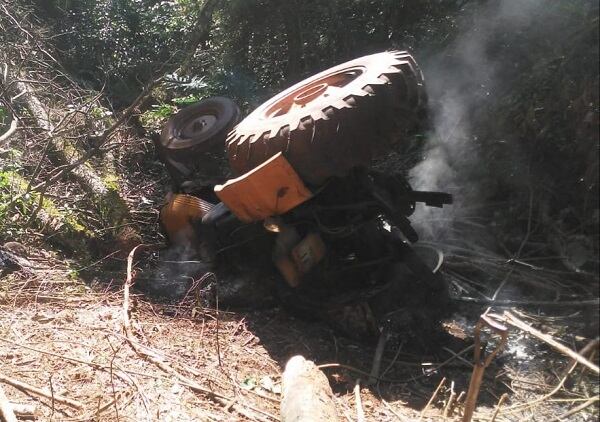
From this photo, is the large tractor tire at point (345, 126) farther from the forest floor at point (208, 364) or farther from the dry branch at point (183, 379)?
the dry branch at point (183, 379)

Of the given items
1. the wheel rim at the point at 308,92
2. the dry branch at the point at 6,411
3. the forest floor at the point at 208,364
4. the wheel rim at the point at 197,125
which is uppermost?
the wheel rim at the point at 308,92

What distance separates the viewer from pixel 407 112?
318cm

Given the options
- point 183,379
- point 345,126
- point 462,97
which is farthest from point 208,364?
point 462,97

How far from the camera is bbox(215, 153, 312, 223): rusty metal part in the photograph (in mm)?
3047

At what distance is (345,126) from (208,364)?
4.64 feet

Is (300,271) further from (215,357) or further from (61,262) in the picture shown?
(61,262)

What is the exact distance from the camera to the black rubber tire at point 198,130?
4738 mm

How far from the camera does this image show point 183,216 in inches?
159

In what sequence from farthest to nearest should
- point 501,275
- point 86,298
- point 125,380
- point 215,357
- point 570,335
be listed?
point 86,298 < point 215,357 < point 125,380 < point 501,275 < point 570,335

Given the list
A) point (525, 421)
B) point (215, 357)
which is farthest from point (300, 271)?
point (525, 421)

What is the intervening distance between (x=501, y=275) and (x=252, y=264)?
1.70 metres

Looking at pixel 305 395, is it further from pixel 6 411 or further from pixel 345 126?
pixel 345 126

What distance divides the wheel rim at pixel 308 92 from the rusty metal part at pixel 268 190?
2.61 ft

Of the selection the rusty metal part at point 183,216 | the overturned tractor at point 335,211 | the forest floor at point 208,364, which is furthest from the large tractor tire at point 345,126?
the forest floor at point 208,364
